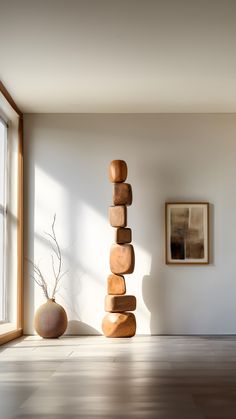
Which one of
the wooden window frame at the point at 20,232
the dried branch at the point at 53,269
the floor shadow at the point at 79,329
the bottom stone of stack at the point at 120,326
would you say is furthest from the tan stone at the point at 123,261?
the wooden window frame at the point at 20,232

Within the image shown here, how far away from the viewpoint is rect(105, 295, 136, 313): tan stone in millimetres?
8305

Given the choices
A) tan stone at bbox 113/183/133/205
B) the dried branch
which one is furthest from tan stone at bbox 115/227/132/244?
the dried branch

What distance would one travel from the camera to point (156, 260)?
28.9 ft

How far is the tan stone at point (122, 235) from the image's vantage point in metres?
8.44

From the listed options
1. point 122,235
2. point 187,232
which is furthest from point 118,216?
point 187,232

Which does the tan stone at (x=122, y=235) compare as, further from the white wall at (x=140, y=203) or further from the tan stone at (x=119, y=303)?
the tan stone at (x=119, y=303)

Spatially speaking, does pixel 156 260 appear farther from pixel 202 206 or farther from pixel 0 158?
pixel 0 158

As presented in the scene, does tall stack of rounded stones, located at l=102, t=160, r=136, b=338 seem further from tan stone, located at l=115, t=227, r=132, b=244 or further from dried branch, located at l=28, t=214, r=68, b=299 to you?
dried branch, located at l=28, t=214, r=68, b=299

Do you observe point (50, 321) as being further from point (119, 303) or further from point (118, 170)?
point (118, 170)

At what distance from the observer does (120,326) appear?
8.30m

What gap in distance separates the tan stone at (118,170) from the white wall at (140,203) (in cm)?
38

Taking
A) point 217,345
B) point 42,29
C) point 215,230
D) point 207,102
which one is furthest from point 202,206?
point 42,29

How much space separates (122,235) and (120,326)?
105 cm

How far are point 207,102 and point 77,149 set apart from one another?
1699mm
